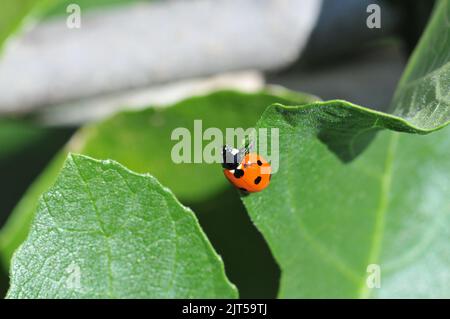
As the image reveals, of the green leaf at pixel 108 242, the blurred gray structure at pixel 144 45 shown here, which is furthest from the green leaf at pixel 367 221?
the blurred gray structure at pixel 144 45

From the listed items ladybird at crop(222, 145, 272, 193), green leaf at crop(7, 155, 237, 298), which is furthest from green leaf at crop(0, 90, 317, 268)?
green leaf at crop(7, 155, 237, 298)

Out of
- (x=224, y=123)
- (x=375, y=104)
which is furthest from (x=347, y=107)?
(x=375, y=104)

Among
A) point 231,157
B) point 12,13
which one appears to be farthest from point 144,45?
point 231,157

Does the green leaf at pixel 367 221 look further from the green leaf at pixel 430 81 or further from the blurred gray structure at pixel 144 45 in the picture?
the blurred gray structure at pixel 144 45

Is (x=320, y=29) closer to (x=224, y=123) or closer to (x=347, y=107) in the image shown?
(x=224, y=123)

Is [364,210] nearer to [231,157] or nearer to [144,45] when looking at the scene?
[231,157]
